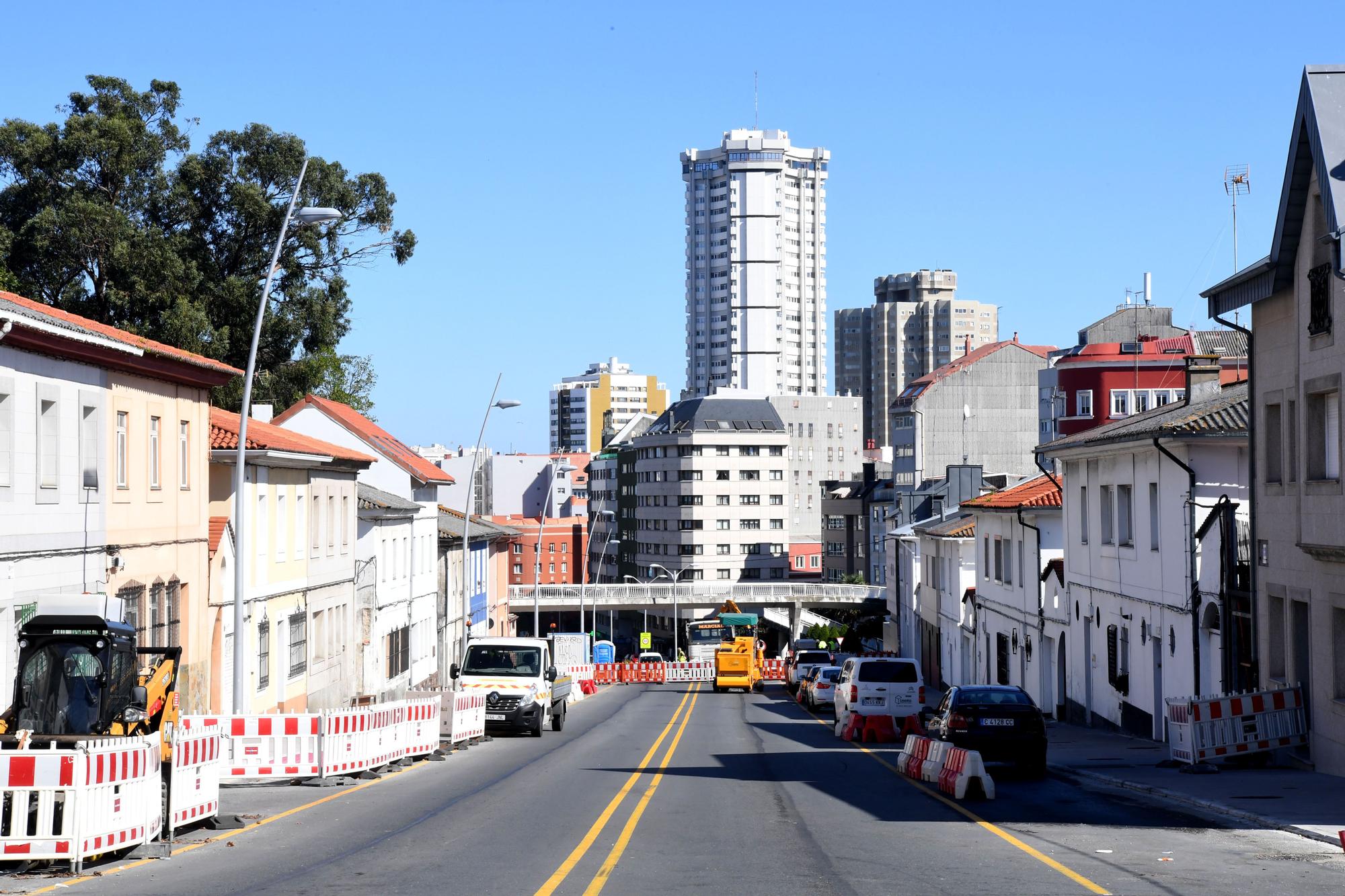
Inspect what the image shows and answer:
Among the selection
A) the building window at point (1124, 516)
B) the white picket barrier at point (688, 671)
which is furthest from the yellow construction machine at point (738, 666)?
the building window at point (1124, 516)

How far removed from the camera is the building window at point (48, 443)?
72.5ft

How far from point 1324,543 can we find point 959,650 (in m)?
35.2

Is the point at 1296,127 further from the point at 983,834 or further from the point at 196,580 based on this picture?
the point at 196,580

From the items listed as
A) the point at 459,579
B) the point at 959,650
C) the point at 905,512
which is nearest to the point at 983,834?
the point at 959,650

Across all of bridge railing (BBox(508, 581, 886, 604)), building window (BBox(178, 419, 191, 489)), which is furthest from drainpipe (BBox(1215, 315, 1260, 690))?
bridge railing (BBox(508, 581, 886, 604))

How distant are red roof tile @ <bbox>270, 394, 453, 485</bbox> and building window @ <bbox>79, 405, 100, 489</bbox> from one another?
2893cm

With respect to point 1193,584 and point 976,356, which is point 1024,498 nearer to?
point 1193,584

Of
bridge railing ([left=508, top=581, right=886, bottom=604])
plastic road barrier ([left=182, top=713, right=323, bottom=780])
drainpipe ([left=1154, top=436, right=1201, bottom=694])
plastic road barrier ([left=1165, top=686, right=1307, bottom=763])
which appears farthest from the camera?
bridge railing ([left=508, top=581, right=886, bottom=604])

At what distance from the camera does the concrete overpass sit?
108688 mm

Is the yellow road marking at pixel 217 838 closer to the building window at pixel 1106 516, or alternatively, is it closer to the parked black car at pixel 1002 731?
the parked black car at pixel 1002 731

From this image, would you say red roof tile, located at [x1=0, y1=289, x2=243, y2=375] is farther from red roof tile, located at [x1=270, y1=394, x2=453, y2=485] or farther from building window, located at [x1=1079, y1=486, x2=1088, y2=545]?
red roof tile, located at [x1=270, y1=394, x2=453, y2=485]

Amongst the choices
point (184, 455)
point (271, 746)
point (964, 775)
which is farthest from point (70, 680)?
point (184, 455)

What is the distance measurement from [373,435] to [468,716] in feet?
92.3

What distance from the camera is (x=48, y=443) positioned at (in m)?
22.5
